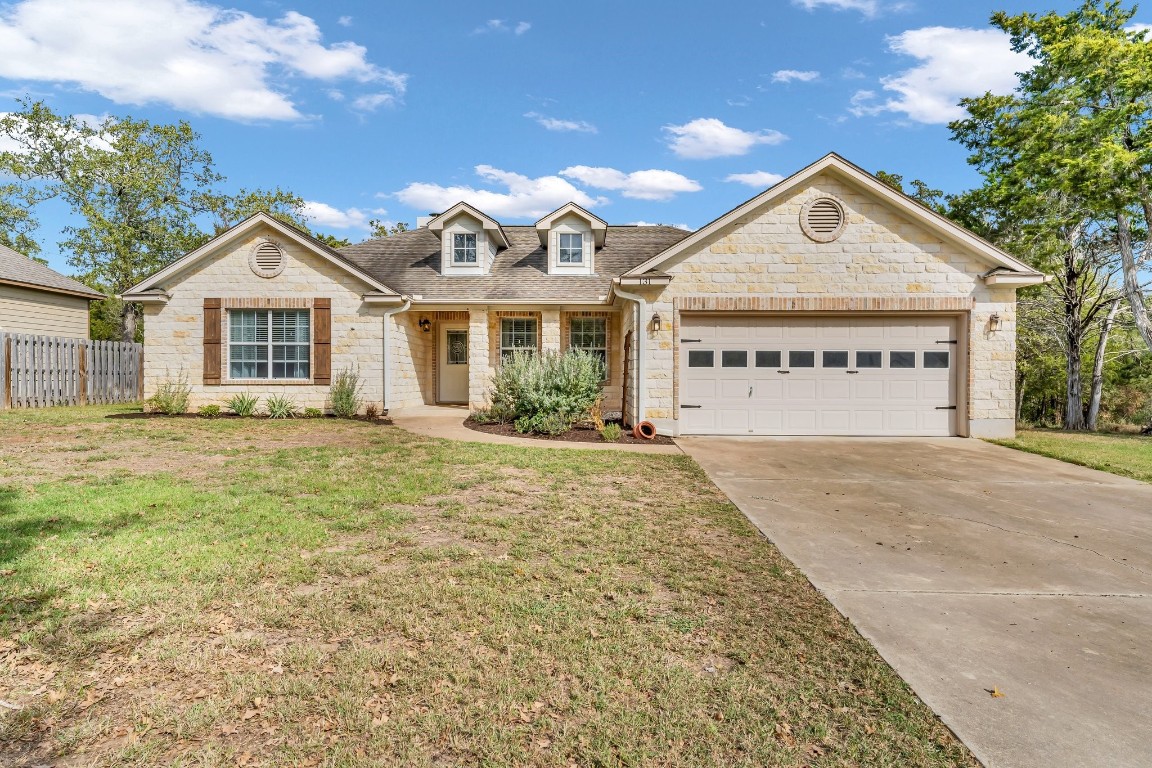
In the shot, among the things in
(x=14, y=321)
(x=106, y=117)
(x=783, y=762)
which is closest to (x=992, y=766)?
(x=783, y=762)

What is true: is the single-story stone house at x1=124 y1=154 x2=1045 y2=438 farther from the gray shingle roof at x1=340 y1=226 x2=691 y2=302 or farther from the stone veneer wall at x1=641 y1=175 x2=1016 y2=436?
the gray shingle roof at x1=340 y1=226 x2=691 y2=302

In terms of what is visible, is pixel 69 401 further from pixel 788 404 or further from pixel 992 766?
pixel 992 766

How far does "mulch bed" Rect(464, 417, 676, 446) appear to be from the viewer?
33.6 ft

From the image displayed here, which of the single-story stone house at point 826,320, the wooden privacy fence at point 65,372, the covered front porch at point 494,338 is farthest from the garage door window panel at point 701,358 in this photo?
the wooden privacy fence at point 65,372

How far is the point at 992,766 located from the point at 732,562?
206cm

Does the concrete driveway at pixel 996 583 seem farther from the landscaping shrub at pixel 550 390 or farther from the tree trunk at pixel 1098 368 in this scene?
the tree trunk at pixel 1098 368

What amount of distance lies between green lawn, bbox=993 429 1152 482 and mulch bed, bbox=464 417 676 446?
639cm

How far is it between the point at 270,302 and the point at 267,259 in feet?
3.66

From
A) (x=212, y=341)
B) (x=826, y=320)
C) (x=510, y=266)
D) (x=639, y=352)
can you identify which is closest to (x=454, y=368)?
(x=510, y=266)

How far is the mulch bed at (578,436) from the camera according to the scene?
1025 cm

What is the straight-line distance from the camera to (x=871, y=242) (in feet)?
35.6

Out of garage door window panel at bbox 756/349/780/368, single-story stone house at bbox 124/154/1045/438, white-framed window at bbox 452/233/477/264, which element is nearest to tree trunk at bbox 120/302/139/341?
white-framed window at bbox 452/233/477/264

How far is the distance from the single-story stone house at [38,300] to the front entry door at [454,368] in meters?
13.1

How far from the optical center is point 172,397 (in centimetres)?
1320
